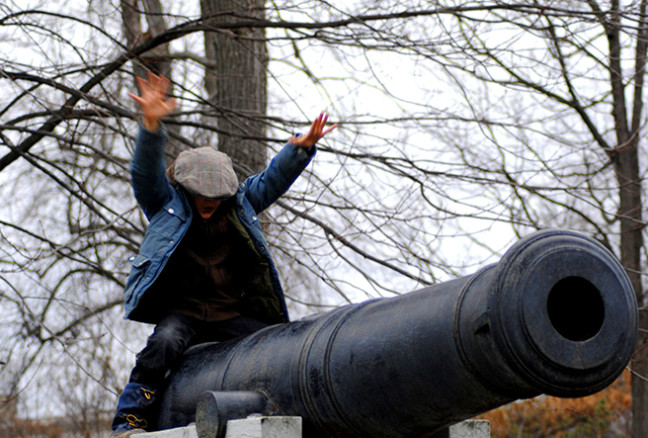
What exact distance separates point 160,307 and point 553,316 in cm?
230

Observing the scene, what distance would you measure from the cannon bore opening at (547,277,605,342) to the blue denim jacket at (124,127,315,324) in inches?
78.9

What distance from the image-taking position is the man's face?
4.16 m

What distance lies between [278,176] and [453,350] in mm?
2066

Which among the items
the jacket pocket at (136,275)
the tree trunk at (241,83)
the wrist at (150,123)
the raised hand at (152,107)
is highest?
the tree trunk at (241,83)

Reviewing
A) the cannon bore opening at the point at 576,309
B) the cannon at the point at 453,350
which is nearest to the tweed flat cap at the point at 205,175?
the cannon at the point at 453,350

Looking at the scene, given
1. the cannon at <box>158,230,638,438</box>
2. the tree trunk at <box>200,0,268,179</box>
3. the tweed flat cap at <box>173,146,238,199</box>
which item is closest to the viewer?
the cannon at <box>158,230,638,438</box>

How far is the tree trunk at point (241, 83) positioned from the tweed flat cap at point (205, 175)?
3.65 m

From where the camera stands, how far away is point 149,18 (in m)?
9.83

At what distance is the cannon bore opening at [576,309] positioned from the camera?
2381 mm

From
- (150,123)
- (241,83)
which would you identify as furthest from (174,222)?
(241,83)

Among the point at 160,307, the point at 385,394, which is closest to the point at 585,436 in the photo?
the point at 160,307

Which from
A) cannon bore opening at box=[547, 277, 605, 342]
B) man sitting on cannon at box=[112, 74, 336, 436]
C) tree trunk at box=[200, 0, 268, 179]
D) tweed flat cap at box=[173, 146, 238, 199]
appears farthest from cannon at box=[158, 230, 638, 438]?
tree trunk at box=[200, 0, 268, 179]

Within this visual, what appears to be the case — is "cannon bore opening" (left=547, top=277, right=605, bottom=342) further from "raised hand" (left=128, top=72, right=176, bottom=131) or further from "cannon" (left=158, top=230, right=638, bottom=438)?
"raised hand" (left=128, top=72, right=176, bottom=131)

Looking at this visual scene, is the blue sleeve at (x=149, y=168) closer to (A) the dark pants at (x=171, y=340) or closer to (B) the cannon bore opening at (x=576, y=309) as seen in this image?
(A) the dark pants at (x=171, y=340)
